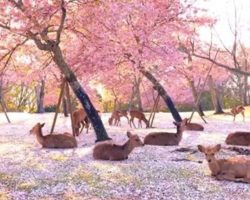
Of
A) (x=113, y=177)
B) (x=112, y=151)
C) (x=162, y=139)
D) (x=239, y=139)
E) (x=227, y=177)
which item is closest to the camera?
(x=227, y=177)

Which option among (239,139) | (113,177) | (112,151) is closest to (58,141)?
(112,151)

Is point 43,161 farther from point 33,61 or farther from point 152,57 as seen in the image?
point 33,61

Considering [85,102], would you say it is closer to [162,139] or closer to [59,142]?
[59,142]

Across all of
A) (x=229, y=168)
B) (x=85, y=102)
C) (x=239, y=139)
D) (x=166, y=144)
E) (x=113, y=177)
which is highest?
(x=85, y=102)

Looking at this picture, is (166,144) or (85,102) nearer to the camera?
(166,144)

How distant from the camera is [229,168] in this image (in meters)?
8.34

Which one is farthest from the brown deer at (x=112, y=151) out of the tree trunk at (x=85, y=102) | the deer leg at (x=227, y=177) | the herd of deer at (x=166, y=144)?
the tree trunk at (x=85, y=102)

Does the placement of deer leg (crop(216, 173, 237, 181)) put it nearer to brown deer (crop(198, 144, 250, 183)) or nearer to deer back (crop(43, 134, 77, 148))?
brown deer (crop(198, 144, 250, 183))

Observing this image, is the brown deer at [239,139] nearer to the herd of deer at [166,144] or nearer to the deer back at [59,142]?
the herd of deer at [166,144]

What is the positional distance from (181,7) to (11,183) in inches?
465

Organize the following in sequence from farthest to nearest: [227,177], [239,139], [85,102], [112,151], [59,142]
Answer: [85,102] → [239,139] → [59,142] → [112,151] → [227,177]

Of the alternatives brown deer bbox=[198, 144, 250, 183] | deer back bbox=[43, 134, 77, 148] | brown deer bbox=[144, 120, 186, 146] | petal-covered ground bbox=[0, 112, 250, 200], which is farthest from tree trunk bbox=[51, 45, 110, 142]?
brown deer bbox=[198, 144, 250, 183]

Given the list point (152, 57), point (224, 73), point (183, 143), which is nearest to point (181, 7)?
point (152, 57)

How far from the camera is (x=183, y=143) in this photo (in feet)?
43.3
